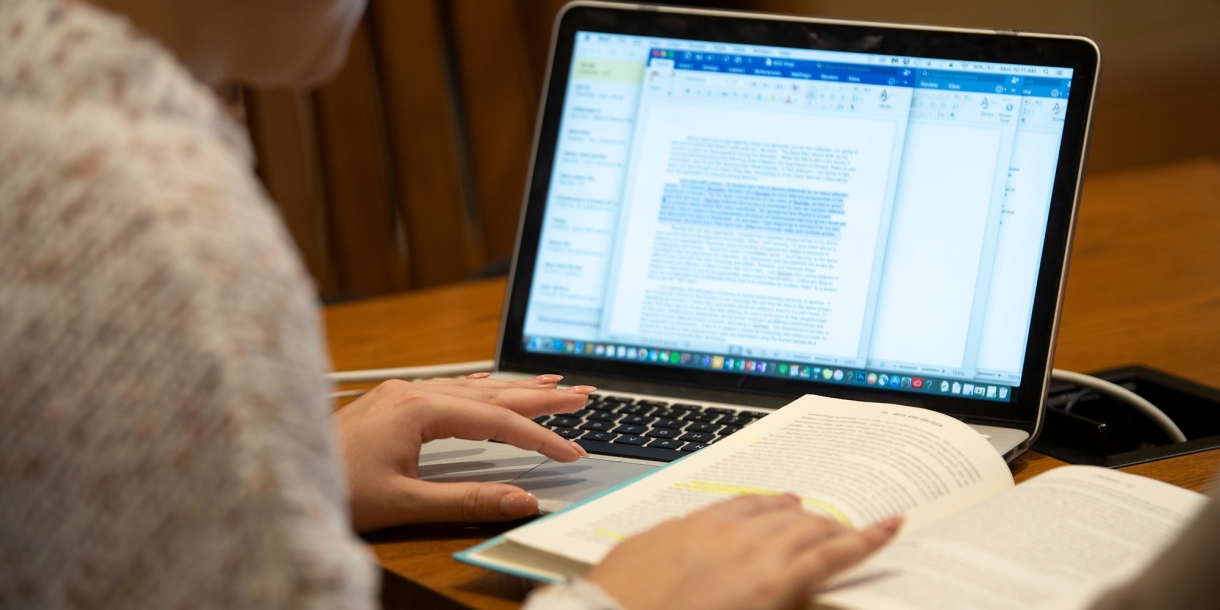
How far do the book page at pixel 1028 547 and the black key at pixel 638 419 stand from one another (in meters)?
0.30

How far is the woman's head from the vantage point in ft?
1.49

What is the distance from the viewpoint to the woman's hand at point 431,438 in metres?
0.67

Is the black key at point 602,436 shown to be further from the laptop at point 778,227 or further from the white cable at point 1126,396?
the white cable at point 1126,396

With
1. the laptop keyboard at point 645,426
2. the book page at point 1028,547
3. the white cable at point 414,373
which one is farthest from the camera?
the white cable at point 414,373

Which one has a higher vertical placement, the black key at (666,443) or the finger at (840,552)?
the finger at (840,552)

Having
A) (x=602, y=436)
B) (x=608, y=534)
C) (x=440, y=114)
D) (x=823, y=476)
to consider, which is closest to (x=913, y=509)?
(x=823, y=476)

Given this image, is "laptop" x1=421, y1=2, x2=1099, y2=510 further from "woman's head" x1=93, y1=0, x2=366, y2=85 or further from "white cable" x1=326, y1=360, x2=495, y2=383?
"woman's head" x1=93, y1=0, x2=366, y2=85

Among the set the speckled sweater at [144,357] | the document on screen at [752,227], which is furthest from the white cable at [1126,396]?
the speckled sweater at [144,357]

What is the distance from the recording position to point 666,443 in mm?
780

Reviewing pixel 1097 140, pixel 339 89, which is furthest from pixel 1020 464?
pixel 1097 140

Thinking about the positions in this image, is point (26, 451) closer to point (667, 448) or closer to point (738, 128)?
point (667, 448)

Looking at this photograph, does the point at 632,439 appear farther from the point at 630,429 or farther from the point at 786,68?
the point at 786,68

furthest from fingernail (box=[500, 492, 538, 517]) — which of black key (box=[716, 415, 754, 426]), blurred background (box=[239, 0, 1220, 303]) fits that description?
blurred background (box=[239, 0, 1220, 303])

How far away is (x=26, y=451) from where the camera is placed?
1.26 feet
